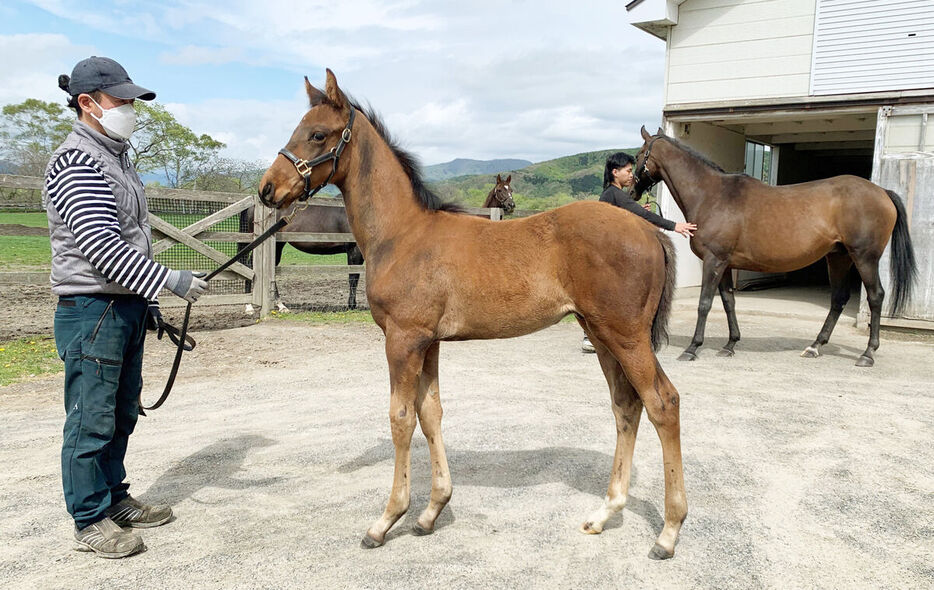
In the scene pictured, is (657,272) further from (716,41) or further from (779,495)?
(716,41)

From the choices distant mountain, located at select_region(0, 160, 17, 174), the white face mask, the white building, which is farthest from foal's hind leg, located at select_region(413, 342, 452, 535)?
distant mountain, located at select_region(0, 160, 17, 174)

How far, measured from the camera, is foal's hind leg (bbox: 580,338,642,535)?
3.27m

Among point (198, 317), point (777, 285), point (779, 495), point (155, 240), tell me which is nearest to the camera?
point (779, 495)

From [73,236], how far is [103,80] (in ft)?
2.38

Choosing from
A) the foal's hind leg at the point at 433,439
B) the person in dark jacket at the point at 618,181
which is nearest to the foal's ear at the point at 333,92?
the foal's hind leg at the point at 433,439

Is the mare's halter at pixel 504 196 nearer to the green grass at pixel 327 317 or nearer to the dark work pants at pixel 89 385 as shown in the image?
the green grass at pixel 327 317

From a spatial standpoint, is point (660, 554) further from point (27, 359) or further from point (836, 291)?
point (27, 359)

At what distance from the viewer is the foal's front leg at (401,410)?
10.0ft

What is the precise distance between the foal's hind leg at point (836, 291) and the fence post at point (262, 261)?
763 cm

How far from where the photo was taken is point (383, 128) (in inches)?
135

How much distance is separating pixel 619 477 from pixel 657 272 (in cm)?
112

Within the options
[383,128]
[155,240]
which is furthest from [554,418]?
[155,240]

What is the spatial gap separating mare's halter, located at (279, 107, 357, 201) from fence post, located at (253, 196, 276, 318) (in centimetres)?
670

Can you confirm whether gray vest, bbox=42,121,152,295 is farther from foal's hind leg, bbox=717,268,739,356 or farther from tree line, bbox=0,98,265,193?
Result: tree line, bbox=0,98,265,193
